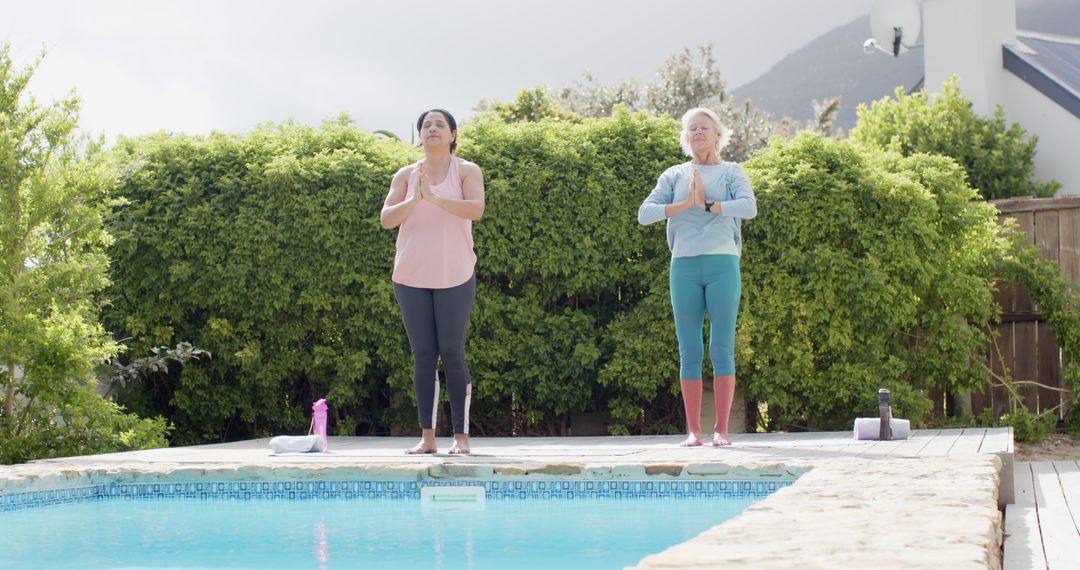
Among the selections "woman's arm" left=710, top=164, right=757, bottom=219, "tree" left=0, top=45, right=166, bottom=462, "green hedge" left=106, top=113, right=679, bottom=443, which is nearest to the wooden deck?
"woman's arm" left=710, top=164, right=757, bottom=219

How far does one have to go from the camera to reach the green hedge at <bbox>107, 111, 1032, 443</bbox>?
22.4ft

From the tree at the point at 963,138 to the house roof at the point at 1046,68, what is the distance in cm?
55

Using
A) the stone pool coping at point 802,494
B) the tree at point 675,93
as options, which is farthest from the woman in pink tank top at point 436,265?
the tree at point 675,93

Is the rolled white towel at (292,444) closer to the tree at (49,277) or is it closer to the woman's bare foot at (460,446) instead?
the woman's bare foot at (460,446)

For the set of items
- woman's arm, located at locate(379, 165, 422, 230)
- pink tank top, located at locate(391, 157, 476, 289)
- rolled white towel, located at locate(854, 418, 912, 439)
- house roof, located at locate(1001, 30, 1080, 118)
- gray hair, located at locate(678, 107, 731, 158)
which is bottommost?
rolled white towel, located at locate(854, 418, 912, 439)

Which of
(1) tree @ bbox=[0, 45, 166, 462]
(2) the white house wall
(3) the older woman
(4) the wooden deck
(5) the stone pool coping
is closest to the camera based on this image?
(5) the stone pool coping

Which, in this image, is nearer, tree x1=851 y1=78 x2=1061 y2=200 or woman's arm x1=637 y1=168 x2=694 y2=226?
woman's arm x1=637 y1=168 x2=694 y2=226

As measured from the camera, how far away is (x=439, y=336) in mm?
4730

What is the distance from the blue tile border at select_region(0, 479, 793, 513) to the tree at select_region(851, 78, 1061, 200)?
24.9 feet

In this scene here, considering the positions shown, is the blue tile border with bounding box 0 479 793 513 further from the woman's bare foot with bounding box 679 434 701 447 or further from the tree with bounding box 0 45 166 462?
the tree with bounding box 0 45 166 462

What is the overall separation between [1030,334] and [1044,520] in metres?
4.56

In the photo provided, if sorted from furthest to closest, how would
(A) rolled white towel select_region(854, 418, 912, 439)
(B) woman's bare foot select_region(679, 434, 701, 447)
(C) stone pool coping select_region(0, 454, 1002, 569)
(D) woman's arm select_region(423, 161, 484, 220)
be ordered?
1. (A) rolled white towel select_region(854, 418, 912, 439)
2. (B) woman's bare foot select_region(679, 434, 701, 447)
3. (D) woman's arm select_region(423, 161, 484, 220)
4. (C) stone pool coping select_region(0, 454, 1002, 569)

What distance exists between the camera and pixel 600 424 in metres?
7.43

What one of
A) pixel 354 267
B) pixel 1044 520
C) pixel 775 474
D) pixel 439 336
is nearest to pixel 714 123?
pixel 439 336
